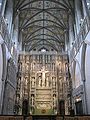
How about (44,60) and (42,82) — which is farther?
(44,60)

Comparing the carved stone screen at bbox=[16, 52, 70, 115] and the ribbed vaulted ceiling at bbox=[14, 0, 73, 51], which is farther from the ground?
the ribbed vaulted ceiling at bbox=[14, 0, 73, 51]

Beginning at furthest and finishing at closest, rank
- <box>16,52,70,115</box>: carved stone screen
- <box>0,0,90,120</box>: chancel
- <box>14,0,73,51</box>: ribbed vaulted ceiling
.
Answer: <box>16,52,70,115</box>: carved stone screen, <box>14,0,73,51</box>: ribbed vaulted ceiling, <box>0,0,90,120</box>: chancel

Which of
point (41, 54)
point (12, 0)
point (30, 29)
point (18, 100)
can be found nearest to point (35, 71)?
point (41, 54)

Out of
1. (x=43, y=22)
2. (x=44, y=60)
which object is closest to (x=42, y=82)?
(x=44, y=60)

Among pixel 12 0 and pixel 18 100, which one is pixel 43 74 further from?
pixel 12 0

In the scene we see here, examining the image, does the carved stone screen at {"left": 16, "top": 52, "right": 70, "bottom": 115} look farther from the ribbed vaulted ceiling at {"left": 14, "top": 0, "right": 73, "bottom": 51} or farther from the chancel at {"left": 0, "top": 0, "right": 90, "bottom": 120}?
the ribbed vaulted ceiling at {"left": 14, "top": 0, "right": 73, "bottom": 51}

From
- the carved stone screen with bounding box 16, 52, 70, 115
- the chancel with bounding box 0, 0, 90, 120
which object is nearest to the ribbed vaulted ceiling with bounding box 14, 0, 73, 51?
the chancel with bounding box 0, 0, 90, 120

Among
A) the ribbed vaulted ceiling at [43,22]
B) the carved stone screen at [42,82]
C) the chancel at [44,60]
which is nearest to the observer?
the chancel at [44,60]

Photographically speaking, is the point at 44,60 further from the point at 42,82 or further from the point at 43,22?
the point at 43,22

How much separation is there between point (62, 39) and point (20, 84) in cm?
1211

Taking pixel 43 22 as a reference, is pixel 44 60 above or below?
below

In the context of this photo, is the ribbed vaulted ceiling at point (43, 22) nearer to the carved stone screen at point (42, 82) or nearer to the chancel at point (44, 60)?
the chancel at point (44, 60)

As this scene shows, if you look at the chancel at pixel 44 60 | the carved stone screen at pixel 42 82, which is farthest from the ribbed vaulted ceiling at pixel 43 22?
the carved stone screen at pixel 42 82

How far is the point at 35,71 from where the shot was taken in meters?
30.1
